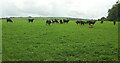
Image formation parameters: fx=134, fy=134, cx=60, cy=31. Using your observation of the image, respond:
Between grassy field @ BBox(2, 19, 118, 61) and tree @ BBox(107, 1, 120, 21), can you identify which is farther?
tree @ BBox(107, 1, 120, 21)

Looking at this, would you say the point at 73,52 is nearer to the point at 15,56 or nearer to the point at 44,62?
the point at 44,62

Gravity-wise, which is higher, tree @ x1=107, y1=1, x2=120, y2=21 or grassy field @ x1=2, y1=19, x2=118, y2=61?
tree @ x1=107, y1=1, x2=120, y2=21

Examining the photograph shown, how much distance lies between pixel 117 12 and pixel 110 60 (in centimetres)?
6153

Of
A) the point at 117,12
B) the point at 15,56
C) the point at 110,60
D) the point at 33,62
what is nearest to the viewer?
the point at 33,62

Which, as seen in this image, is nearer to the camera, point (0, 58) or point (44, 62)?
point (44, 62)

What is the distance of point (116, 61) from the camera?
960 centimetres

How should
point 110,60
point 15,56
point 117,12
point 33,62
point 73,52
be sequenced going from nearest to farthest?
point 33,62, point 110,60, point 15,56, point 73,52, point 117,12

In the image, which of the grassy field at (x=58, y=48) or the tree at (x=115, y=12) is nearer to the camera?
the grassy field at (x=58, y=48)

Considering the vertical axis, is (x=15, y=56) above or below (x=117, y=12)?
below

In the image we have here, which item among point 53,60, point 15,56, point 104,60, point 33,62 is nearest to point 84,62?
point 104,60

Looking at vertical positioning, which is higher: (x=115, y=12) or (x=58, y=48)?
(x=115, y=12)

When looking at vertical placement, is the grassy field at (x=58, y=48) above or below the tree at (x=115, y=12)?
below

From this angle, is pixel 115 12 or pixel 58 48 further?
pixel 115 12

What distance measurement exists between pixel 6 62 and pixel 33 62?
1.86 m
